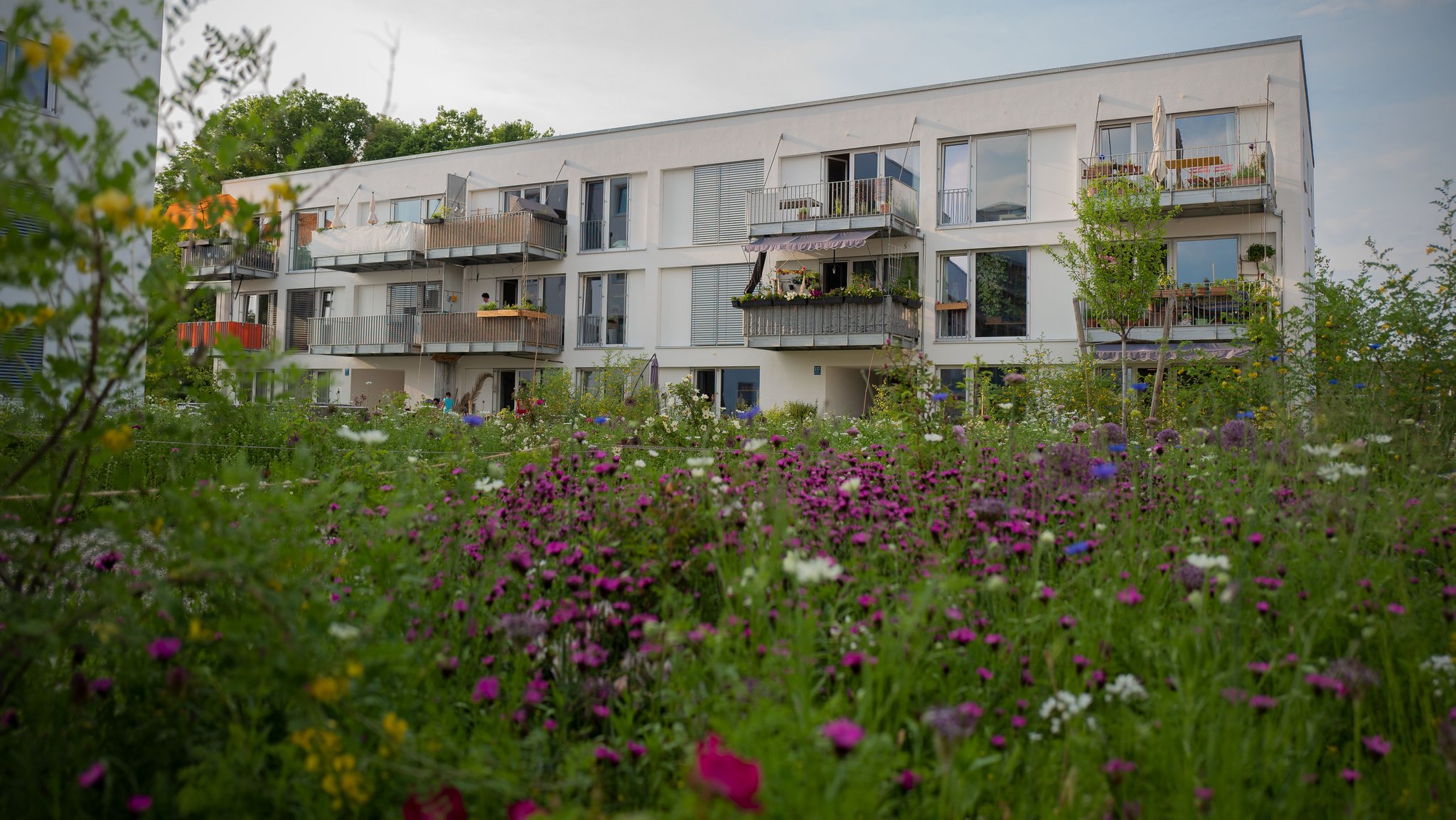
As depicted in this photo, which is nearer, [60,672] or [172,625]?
[172,625]

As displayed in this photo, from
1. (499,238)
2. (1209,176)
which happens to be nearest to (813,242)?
(1209,176)

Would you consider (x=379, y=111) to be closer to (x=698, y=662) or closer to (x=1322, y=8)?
(x=698, y=662)

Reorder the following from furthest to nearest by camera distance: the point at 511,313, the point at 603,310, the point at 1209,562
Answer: the point at 603,310 < the point at 511,313 < the point at 1209,562

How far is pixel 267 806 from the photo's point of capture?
181 cm

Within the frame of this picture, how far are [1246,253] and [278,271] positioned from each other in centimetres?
2878

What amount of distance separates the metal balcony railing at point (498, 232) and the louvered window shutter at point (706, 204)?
4.25 meters

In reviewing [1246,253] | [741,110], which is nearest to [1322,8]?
[1246,253]

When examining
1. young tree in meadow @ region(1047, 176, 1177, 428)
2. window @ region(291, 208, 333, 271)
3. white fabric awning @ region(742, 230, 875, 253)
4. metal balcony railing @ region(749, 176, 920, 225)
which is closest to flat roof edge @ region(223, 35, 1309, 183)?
metal balcony railing @ region(749, 176, 920, 225)

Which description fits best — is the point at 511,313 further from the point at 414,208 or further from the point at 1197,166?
the point at 1197,166

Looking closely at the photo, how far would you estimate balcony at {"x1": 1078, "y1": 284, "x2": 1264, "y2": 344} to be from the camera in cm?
1650

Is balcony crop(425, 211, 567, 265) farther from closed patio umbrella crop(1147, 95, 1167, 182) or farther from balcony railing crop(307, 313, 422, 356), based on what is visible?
closed patio umbrella crop(1147, 95, 1167, 182)

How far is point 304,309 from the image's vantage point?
29344mm

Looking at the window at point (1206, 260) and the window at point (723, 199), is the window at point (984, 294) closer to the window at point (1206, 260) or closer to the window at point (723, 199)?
the window at point (1206, 260)

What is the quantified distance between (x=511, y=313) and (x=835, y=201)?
364 inches
